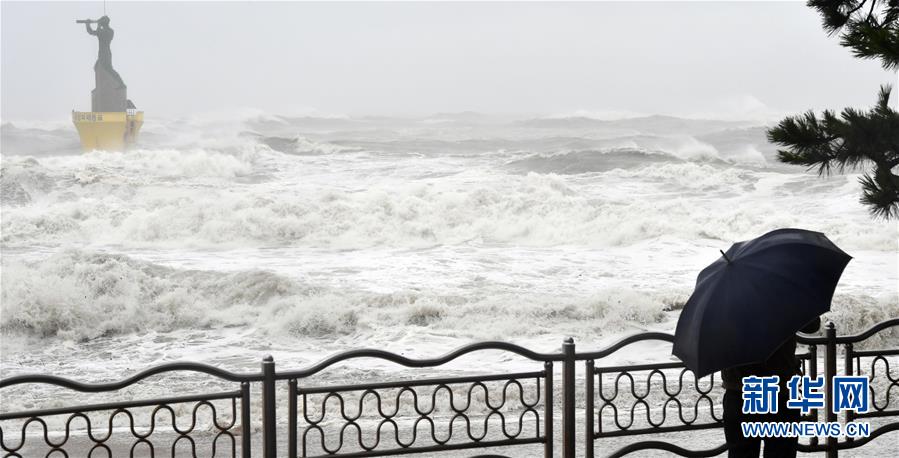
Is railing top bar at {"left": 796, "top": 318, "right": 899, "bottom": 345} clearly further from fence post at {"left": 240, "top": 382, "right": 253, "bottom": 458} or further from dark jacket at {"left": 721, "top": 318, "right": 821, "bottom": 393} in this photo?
fence post at {"left": 240, "top": 382, "right": 253, "bottom": 458}

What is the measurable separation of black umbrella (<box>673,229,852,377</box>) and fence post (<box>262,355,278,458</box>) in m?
1.20

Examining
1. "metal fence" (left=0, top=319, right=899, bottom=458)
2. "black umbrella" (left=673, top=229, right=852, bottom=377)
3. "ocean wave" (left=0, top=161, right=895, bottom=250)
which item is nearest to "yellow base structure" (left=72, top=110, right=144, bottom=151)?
"ocean wave" (left=0, top=161, right=895, bottom=250)

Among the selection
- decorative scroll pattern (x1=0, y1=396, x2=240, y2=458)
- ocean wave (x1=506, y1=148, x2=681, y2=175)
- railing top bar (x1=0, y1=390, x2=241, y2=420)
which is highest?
ocean wave (x1=506, y1=148, x2=681, y2=175)

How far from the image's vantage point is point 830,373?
3311mm

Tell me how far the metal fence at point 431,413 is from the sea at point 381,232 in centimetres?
404

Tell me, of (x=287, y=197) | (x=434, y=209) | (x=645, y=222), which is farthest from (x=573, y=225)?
(x=287, y=197)

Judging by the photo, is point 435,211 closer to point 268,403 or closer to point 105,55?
point 105,55

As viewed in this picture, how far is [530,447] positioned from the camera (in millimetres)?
4664

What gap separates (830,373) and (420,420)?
4.96 feet

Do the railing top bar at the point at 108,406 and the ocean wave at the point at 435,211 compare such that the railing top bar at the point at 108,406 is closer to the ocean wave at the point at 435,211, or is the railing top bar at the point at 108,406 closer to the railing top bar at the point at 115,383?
the railing top bar at the point at 115,383

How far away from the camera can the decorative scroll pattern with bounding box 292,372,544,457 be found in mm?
2943

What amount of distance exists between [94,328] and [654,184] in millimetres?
13239

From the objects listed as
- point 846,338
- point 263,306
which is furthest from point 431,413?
point 263,306

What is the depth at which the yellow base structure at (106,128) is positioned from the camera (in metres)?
21.7
